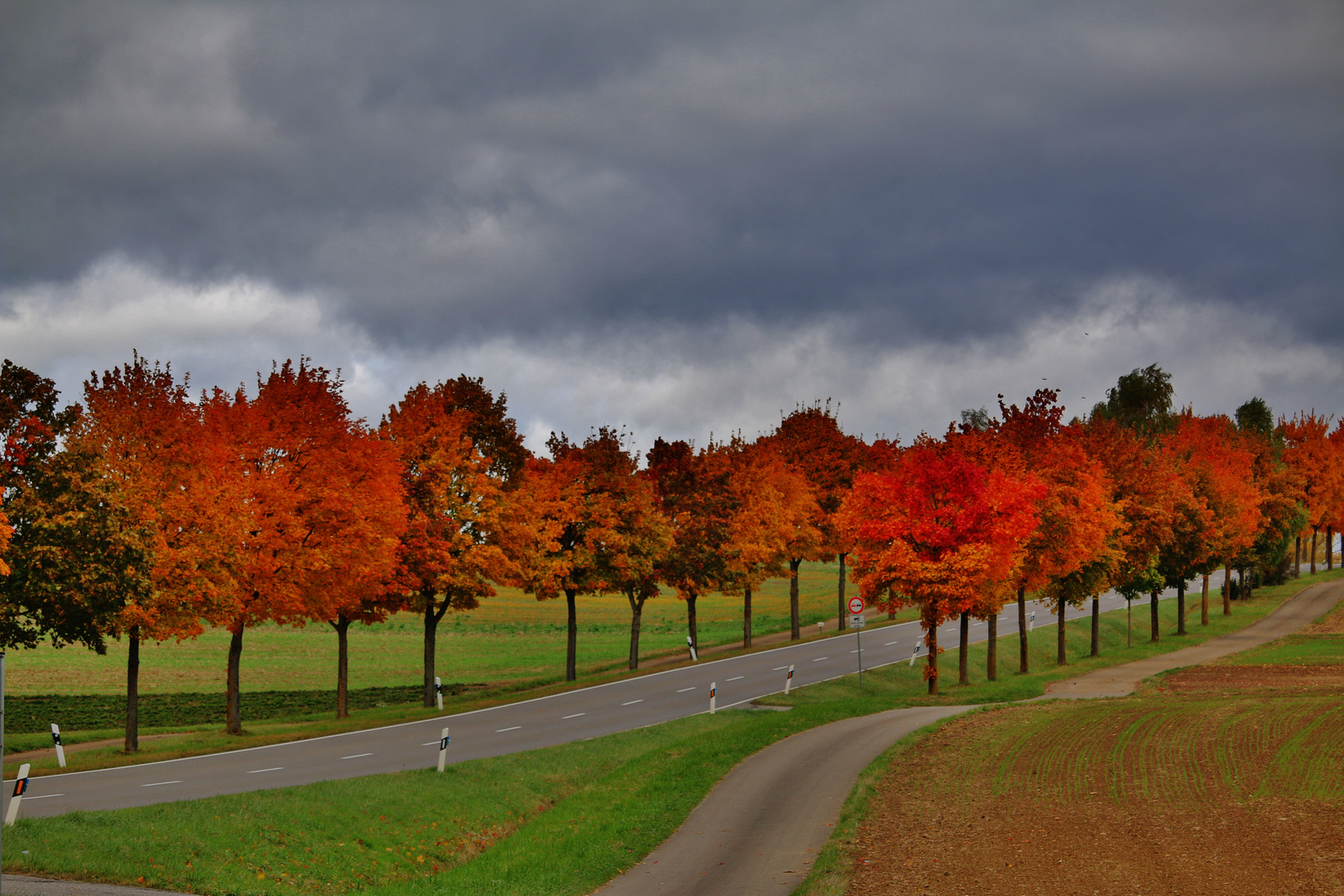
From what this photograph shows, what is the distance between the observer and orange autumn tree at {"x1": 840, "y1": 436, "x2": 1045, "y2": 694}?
3278cm

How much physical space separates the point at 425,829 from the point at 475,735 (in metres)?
12.0

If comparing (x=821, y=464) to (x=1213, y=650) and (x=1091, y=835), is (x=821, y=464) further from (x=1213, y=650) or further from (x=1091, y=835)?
(x=1091, y=835)

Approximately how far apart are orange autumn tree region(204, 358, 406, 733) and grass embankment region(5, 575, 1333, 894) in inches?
383

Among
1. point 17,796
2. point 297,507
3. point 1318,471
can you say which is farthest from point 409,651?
point 1318,471

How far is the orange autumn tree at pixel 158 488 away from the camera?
27.4 metres

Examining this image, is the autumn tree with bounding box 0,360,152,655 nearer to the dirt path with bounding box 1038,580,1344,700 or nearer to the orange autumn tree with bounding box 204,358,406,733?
the orange autumn tree with bounding box 204,358,406,733

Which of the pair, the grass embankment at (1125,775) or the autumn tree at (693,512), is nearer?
the grass embankment at (1125,775)

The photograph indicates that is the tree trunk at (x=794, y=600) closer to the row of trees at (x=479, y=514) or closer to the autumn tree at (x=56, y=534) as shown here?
the row of trees at (x=479, y=514)

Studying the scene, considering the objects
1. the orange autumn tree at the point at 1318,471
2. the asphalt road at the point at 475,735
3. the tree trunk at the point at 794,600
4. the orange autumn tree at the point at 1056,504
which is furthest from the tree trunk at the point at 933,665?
the orange autumn tree at the point at 1318,471

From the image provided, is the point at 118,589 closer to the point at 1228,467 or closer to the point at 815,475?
the point at 815,475

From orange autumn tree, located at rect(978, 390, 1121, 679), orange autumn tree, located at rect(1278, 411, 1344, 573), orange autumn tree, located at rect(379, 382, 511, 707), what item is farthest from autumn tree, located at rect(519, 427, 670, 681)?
orange autumn tree, located at rect(1278, 411, 1344, 573)

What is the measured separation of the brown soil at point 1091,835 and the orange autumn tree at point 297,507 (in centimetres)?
1870

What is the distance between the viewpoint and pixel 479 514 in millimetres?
38562

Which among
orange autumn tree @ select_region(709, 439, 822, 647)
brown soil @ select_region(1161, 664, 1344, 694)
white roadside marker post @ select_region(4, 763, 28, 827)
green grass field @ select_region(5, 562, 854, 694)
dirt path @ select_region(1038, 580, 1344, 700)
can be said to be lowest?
green grass field @ select_region(5, 562, 854, 694)
